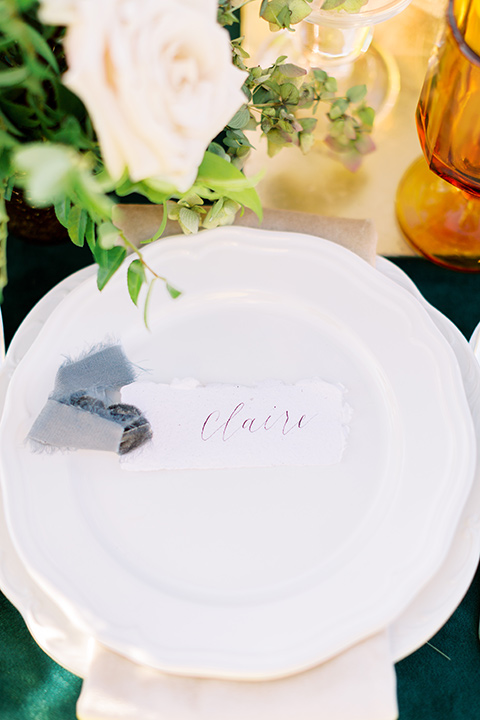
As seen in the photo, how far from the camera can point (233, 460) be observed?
0.45 metres

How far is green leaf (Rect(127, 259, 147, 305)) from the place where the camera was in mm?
379

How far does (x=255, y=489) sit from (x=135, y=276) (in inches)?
6.8

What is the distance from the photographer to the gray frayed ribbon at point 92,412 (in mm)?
436

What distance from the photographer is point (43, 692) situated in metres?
0.48

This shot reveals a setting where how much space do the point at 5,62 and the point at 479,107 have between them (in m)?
0.32

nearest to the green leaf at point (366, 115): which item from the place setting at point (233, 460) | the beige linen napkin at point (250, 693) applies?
the place setting at point (233, 460)

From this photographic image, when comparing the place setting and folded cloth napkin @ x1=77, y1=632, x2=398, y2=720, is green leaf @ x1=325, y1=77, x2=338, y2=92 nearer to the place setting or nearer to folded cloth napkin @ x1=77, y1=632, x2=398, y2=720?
the place setting

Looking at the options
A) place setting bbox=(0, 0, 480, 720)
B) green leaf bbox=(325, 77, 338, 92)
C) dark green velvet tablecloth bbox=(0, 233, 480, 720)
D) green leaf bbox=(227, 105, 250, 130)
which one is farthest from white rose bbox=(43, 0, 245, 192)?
dark green velvet tablecloth bbox=(0, 233, 480, 720)


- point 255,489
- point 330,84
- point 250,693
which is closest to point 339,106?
point 330,84

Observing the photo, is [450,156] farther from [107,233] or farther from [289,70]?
[107,233]

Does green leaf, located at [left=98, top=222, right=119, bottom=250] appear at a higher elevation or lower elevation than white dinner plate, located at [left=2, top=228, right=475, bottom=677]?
higher

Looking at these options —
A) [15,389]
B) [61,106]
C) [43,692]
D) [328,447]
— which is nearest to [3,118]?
[61,106]

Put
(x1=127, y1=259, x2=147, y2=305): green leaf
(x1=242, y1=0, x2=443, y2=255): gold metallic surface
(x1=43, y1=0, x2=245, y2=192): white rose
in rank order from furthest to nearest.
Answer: (x1=242, y1=0, x2=443, y2=255): gold metallic surface, (x1=127, y1=259, x2=147, y2=305): green leaf, (x1=43, y1=0, x2=245, y2=192): white rose

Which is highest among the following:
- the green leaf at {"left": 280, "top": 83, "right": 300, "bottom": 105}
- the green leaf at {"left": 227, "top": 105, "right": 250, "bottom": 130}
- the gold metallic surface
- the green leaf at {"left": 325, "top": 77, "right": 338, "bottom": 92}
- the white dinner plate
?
the green leaf at {"left": 280, "top": 83, "right": 300, "bottom": 105}
